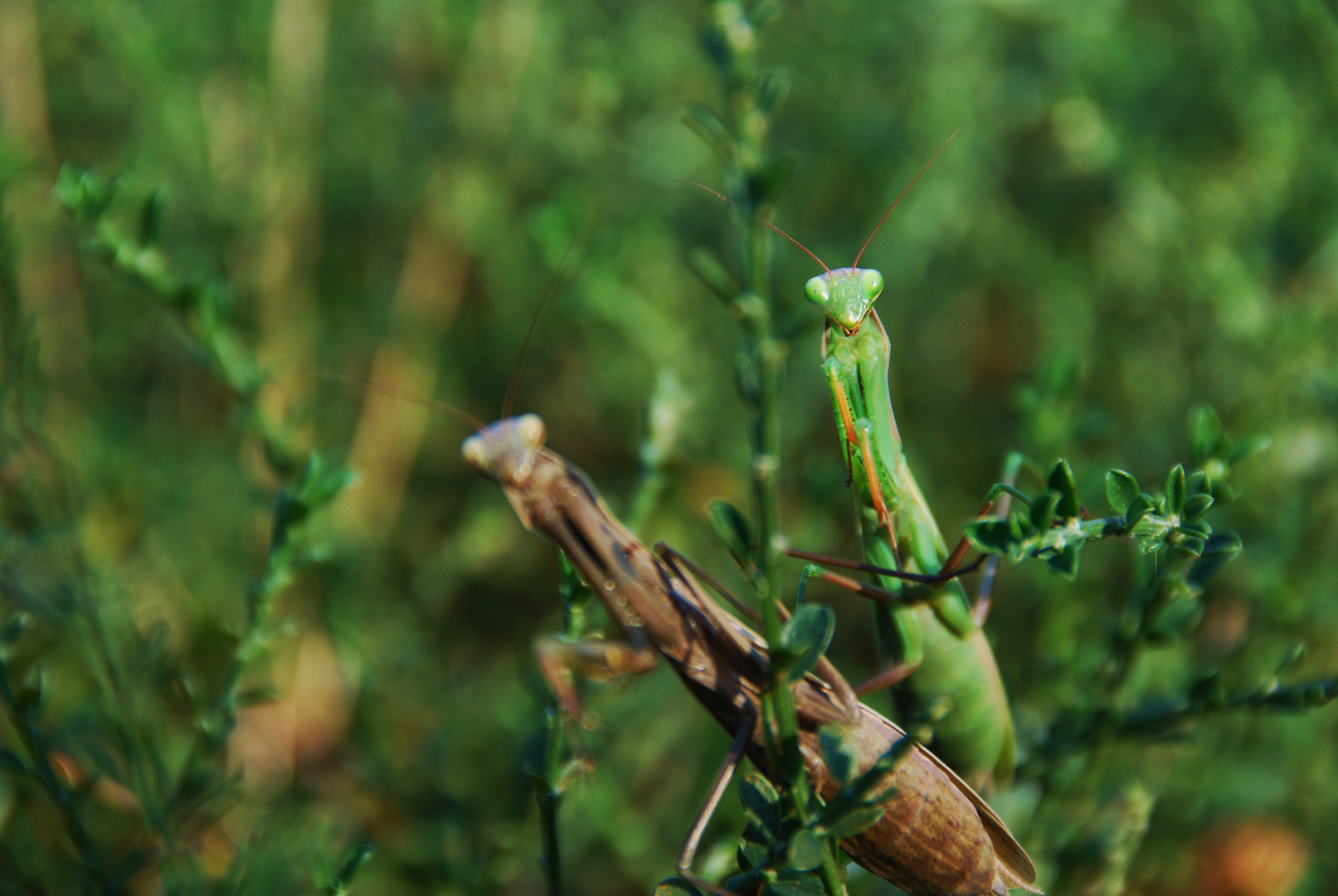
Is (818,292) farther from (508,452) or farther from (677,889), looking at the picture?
(677,889)

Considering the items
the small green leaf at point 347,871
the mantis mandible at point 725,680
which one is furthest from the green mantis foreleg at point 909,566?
the small green leaf at point 347,871

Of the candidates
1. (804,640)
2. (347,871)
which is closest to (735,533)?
(804,640)

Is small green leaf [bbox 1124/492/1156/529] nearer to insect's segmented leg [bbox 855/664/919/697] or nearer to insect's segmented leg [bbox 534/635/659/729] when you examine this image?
insect's segmented leg [bbox 855/664/919/697]

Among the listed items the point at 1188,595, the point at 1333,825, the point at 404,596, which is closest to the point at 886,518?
the point at 1188,595

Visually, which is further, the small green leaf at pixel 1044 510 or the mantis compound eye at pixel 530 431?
the mantis compound eye at pixel 530 431

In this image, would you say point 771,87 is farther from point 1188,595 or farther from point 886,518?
point 1188,595

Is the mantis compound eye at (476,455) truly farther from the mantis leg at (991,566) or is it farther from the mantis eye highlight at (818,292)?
the mantis leg at (991,566)
